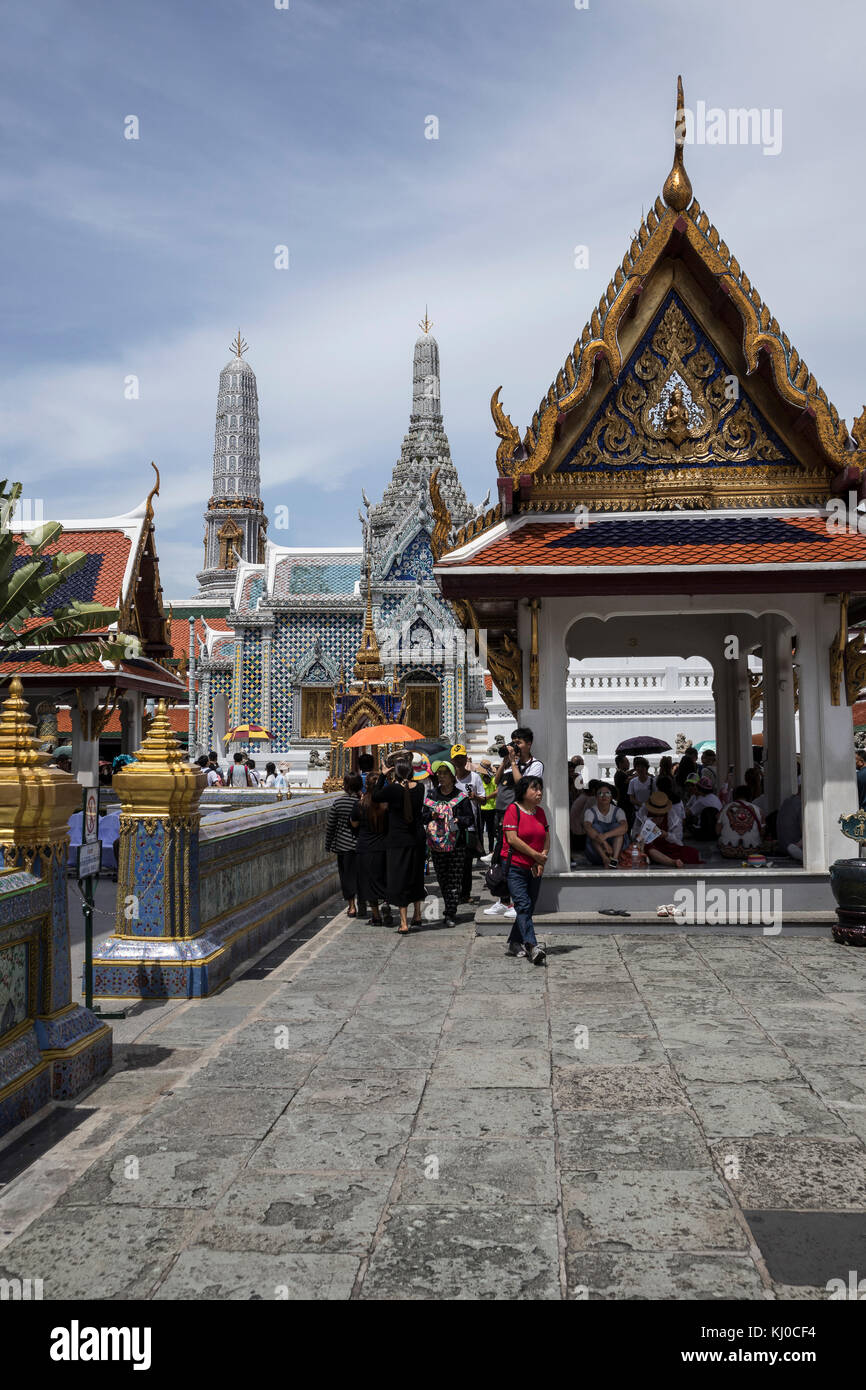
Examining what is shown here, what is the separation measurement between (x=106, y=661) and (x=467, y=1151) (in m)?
14.7

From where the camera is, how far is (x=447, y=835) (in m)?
9.70

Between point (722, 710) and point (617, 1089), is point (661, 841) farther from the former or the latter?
point (617, 1089)

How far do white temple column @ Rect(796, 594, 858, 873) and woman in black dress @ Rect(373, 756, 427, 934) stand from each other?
3.33 m

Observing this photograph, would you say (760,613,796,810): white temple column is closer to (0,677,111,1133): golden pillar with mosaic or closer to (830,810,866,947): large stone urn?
(830,810,866,947): large stone urn

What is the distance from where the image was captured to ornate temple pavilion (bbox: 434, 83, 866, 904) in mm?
8938

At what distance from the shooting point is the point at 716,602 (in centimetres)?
967

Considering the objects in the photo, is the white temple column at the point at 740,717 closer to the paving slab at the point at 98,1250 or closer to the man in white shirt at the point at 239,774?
the man in white shirt at the point at 239,774

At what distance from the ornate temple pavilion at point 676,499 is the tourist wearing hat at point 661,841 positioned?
1053 millimetres

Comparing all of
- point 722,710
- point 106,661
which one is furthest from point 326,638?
point 722,710

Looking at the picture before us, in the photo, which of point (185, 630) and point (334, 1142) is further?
point (185, 630)

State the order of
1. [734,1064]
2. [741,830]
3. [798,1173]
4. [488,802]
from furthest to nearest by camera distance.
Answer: [488,802], [741,830], [734,1064], [798,1173]

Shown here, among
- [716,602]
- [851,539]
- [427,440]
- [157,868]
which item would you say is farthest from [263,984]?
[427,440]

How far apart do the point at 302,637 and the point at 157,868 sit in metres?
33.4

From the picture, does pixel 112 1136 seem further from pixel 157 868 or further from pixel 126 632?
pixel 126 632
